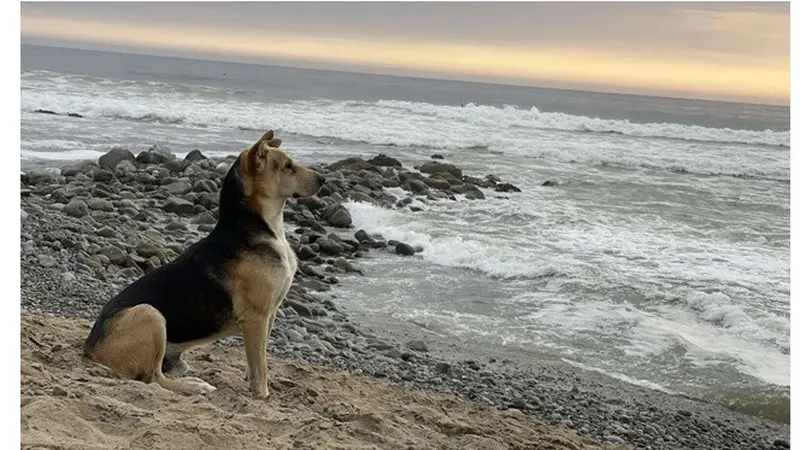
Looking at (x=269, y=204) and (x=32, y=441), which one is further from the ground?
(x=269, y=204)

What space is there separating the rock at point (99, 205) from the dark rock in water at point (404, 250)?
4.60 metres

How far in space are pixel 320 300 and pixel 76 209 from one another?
463 centimetres

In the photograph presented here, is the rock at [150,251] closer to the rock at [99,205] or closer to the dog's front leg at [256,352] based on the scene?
the rock at [99,205]

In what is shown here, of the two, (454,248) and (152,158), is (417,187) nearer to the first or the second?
(454,248)

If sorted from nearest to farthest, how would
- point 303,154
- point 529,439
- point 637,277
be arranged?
point 529,439
point 637,277
point 303,154

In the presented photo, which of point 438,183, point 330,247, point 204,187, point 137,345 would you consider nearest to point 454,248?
point 330,247

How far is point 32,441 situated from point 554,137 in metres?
34.2

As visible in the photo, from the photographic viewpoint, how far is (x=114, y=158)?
663 inches

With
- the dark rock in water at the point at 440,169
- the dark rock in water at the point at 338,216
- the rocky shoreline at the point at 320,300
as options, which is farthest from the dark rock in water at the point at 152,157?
the dark rock in water at the point at 440,169

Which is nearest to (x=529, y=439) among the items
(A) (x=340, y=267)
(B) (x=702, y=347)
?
(B) (x=702, y=347)

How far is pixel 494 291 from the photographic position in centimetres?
1041

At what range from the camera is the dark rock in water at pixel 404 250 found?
12.1 metres

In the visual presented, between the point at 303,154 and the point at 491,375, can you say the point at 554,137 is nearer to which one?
the point at 303,154

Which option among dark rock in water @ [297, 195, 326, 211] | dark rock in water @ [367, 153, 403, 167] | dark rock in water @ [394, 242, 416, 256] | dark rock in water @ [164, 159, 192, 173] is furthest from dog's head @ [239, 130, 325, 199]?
dark rock in water @ [367, 153, 403, 167]
